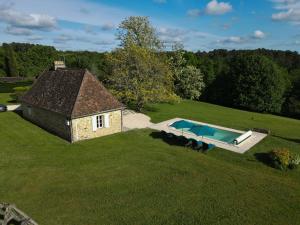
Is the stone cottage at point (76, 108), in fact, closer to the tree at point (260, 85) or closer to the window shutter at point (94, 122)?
the window shutter at point (94, 122)

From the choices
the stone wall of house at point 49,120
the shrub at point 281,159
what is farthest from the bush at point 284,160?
the stone wall of house at point 49,120

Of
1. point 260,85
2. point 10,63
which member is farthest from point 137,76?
point 10,63

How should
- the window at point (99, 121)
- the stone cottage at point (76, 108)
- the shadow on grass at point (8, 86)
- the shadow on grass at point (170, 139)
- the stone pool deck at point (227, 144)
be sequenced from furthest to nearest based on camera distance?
the shadow on grass at point (8, 86) → the window at point (99, 121) → the stone cottage at point (76, 108) → the shadow on grass at point (170, 139) → the stone pool deck at point (227, 144)

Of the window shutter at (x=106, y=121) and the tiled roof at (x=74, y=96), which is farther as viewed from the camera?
the window shutter at (x=106, y=121)

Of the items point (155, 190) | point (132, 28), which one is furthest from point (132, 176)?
point (132, 28)

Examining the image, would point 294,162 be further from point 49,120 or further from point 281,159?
point 49,120

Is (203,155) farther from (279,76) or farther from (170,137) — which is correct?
(279,76)
